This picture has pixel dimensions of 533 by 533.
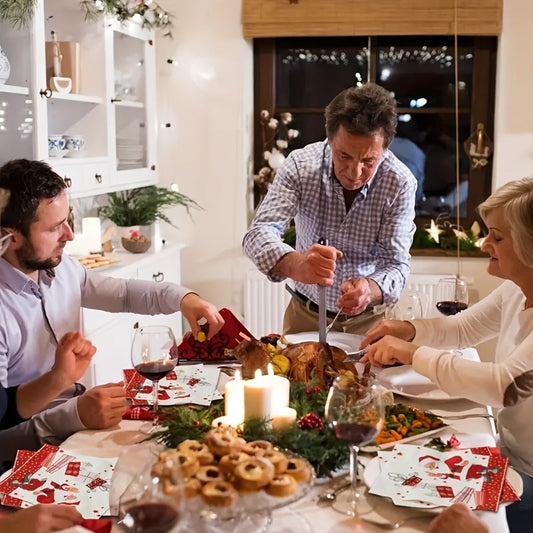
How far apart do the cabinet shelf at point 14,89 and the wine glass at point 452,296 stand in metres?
1.55

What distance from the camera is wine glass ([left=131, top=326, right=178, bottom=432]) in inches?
59.8

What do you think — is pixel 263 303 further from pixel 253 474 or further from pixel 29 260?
pixel 253 474

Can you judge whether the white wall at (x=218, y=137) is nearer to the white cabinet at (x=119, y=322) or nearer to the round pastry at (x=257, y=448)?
the white cabinet at (x=119, y=322)

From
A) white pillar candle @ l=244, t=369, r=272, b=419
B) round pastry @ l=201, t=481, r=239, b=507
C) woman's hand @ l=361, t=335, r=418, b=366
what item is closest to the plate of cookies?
round pastry @ l=201, t=481, r=239, b=507

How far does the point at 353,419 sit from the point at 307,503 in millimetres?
160

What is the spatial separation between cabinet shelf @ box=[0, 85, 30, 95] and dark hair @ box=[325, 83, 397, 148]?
1079 mm

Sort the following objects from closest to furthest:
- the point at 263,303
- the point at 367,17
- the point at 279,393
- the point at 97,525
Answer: the point at 97,525, the point at 279,393, the point at 367,17, the point at 263,303

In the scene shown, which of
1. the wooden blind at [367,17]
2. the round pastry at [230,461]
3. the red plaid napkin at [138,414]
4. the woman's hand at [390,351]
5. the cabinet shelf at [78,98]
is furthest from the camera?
the wooden blind at [367,17]

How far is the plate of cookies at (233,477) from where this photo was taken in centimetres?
99

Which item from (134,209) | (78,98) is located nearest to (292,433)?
(78,98)

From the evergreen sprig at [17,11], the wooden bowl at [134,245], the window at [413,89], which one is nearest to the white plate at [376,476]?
the evergreen sprig at [17,11]

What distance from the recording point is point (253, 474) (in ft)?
→ 3.33

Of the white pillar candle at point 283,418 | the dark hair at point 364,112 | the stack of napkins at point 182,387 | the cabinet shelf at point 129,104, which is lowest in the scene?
the stack of napkins at point 182,387

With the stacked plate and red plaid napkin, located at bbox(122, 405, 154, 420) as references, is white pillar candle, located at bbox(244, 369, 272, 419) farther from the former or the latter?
the stacked plate
